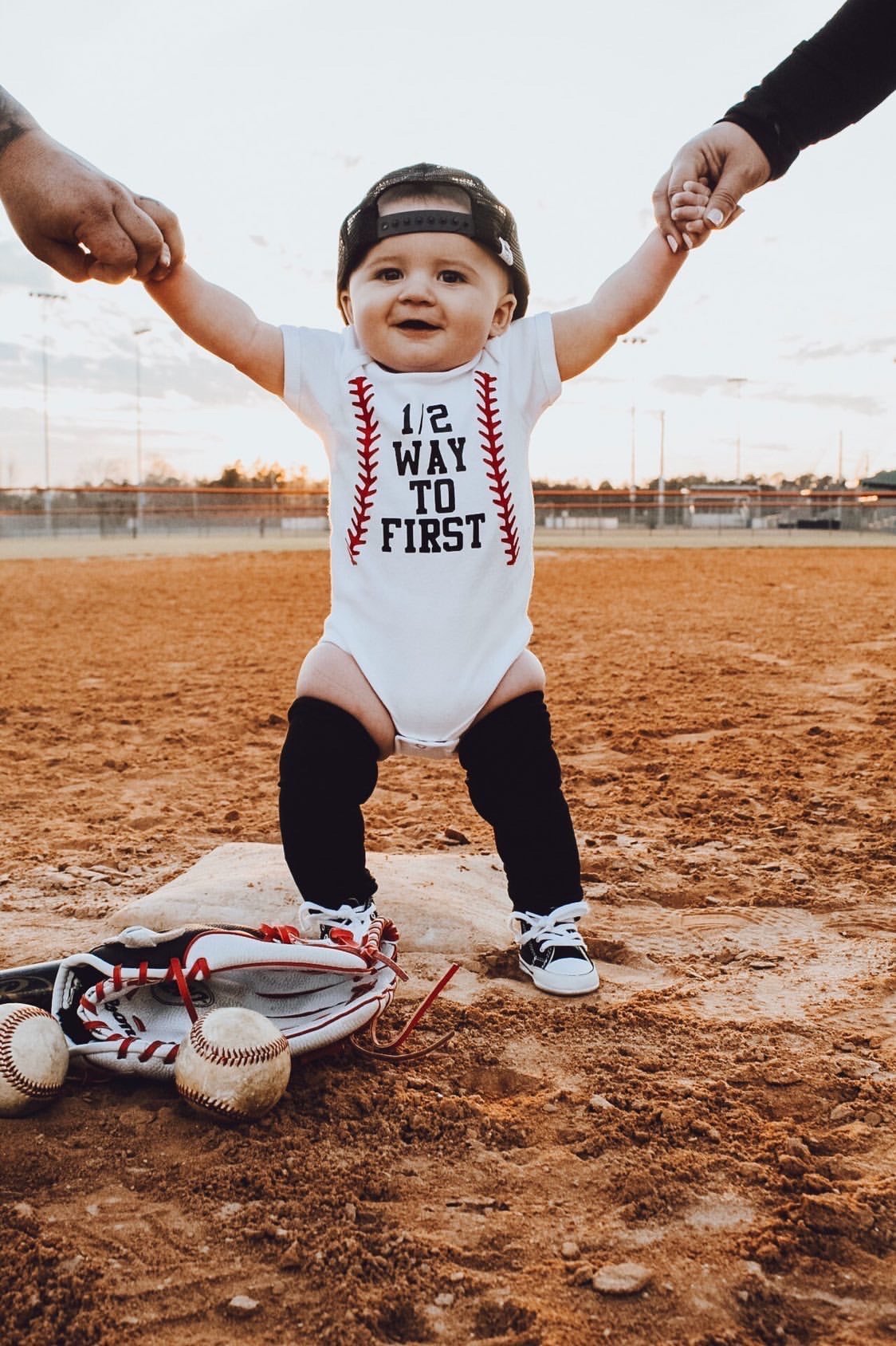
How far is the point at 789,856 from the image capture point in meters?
3.05

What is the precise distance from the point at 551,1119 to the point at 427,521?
1232 millimetres

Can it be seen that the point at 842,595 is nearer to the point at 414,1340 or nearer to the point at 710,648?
the point at 710,648

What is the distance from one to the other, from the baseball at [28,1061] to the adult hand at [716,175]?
1968 millimetres

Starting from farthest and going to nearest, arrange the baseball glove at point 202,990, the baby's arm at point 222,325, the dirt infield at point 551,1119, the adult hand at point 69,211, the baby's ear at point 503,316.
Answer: the baby's ear at point 503,316, the baby's arm at point 222,325, the adult hand at point 69,211, the baseball glove at point 202,990, the dirt infield at point 551,1119

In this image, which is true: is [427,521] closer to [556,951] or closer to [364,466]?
[364,466]

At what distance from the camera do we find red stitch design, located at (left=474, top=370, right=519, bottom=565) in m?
2.34

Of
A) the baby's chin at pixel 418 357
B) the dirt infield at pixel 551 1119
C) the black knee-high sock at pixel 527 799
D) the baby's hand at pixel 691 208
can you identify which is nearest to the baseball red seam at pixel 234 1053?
the dirt infield at pixel 551 1119

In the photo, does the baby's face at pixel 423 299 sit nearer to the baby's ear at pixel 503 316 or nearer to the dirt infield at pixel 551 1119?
the baby's ear at pixel 503 316

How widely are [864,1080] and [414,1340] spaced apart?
37.1 inches

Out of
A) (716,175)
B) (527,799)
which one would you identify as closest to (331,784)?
(527,799)

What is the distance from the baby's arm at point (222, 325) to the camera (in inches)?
89.7

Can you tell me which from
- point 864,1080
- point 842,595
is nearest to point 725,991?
point 864,1080

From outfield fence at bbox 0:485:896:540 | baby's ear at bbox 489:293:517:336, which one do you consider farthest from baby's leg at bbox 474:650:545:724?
outfield fence at bbox 0:485:896:540

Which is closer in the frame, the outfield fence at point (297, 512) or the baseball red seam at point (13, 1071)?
the baseball red seam at point (13, 1071)
